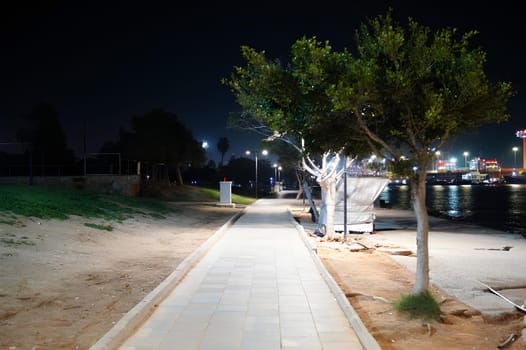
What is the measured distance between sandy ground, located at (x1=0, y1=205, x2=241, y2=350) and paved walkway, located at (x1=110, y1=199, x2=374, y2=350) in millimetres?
809

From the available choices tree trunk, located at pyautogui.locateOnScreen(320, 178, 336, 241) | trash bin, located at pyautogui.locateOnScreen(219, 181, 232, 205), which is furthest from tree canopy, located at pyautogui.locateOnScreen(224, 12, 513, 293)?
trash bin, located at pyautogui.locateOnScreen(219, 181, 232, 205)

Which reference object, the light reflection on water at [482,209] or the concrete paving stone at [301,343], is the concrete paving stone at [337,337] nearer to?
the concrete paving stone at [301,343]

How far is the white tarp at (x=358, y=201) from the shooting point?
25188 mm

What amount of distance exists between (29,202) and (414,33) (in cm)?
1632

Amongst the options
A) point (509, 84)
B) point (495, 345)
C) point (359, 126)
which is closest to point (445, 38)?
point (509, 84)

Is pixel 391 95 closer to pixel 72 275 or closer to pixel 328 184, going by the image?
pixel 72 275

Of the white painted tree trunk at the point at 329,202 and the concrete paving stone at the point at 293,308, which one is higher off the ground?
the white painted tree trunk at the point at 329,202

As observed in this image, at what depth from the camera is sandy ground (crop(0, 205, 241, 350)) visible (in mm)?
7105

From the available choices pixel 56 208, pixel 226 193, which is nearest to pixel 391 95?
pixel 56 208

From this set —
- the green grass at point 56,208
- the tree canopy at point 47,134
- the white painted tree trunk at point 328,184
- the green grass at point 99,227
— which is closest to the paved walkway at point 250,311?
the green grass at point 99,227

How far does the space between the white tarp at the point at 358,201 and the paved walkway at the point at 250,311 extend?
11.6 m

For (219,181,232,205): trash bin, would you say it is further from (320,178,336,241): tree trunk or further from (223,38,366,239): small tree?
(223,38,366,239): small tree

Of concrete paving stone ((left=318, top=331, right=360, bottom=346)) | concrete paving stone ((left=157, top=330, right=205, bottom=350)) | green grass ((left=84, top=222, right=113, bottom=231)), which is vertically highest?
green grass ((left=84, top=222, right=113, bottom=231))

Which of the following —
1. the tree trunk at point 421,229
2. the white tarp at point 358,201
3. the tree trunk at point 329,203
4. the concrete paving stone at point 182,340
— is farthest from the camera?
the white tarp at point 358,201
